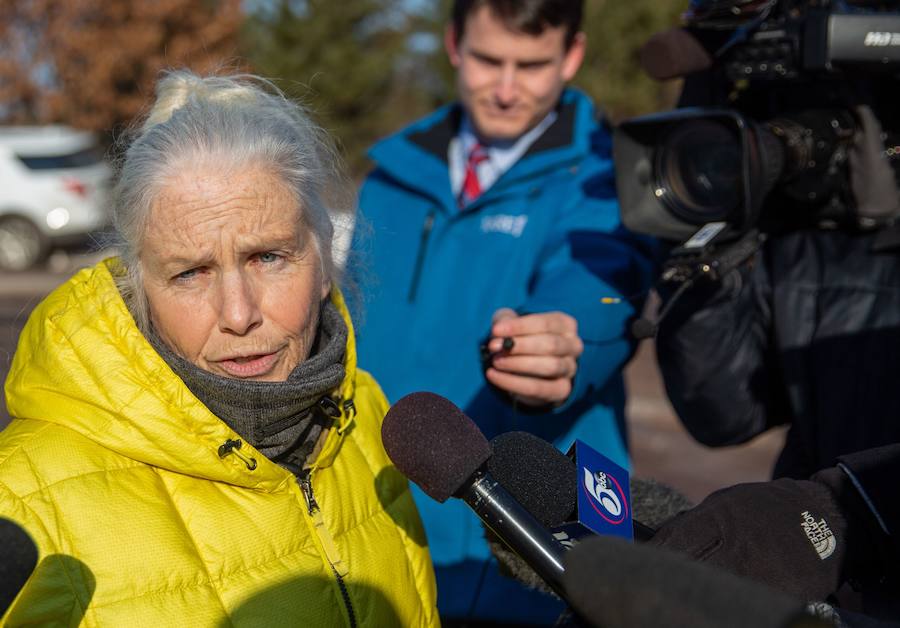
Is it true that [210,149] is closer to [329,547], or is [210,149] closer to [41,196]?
[329,547]

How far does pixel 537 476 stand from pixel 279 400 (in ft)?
1.64

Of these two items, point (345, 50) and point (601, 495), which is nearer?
point (601, 495)

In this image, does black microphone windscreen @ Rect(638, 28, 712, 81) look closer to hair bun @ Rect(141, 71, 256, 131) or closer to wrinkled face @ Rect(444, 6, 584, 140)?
wrinkled face @ Rect(444, 6, 584, 140)

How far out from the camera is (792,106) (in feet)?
7.77

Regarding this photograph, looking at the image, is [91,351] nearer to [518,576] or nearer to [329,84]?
[518,576]

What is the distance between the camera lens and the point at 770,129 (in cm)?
221

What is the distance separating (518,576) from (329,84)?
49.5 feet

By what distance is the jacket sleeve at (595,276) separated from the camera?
2258 millimetres

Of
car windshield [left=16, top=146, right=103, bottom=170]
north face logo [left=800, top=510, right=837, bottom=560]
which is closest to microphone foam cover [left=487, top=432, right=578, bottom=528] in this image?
north face logo [left=800, top=510, right=837, bottom=560]

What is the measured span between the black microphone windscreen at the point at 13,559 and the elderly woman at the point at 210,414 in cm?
33

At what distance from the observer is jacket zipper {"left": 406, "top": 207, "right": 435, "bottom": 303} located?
2.68 meters

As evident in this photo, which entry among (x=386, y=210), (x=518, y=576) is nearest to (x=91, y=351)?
(x=518, y=576)

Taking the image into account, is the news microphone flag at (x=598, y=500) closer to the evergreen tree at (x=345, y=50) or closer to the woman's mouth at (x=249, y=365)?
the woman's mouth at (x=249, y=365)

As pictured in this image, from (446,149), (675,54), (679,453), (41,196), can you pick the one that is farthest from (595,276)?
(41,196)
